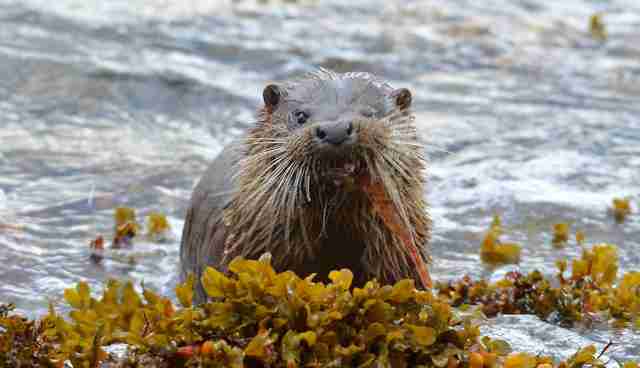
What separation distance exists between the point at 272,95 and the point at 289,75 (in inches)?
194

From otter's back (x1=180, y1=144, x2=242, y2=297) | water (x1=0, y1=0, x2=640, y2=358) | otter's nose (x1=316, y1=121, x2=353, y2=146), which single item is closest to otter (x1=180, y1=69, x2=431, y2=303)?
otter's nose (x1=316, y1=121, x2=353, y2=146)

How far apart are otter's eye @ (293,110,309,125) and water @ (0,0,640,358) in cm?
64

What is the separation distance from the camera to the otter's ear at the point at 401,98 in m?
4.14

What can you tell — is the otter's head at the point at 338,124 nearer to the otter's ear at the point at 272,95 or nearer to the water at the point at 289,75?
the otter's ear at the point at 272,95

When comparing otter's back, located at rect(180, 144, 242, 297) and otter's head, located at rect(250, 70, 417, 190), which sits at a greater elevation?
otter's head, located at rect(250, 70, 417, 190)

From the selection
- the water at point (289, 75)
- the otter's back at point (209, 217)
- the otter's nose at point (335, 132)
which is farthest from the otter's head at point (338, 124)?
the otter's back at point (209, 217)

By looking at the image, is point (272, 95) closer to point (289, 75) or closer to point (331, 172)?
point (331, 172)

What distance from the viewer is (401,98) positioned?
4.16 meters

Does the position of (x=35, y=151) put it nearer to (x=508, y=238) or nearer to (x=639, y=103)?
(x=508, y=238)

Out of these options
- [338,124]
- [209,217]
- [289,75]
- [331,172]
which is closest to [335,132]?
[338,124]

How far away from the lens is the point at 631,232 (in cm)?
608

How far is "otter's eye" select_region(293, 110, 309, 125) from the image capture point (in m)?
3.94

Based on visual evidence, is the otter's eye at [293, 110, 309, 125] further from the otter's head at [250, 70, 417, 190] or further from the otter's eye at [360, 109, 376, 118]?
the otter's eye at [360, 109, 376, 118]

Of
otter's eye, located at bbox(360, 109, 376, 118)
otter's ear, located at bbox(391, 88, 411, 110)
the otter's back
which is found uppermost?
otter's ear, located at bbox(391, 88, 411, 110)
